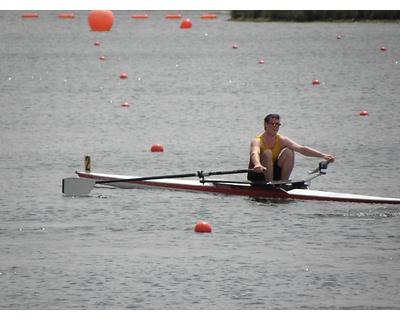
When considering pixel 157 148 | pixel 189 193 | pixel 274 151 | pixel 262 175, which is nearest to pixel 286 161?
pixel 274 151

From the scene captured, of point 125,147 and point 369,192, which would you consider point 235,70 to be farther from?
point 369,192

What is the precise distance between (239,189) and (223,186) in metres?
0.22

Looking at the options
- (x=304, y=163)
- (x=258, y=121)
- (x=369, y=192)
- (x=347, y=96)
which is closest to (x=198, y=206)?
(x=369, y=192)

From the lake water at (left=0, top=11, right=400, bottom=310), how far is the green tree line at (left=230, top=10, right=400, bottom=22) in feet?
48.8

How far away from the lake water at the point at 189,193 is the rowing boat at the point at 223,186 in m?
0.11

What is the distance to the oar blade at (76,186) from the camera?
Answer: 46.7 ft

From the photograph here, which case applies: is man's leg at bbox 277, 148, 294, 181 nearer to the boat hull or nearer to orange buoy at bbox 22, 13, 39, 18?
the boat hull

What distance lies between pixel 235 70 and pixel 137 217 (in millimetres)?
19403

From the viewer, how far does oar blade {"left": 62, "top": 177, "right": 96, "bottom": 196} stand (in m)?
14.2

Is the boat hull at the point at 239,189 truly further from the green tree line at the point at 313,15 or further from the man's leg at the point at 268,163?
the green tree line at the point at 313,15

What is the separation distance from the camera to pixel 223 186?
46.6 feet

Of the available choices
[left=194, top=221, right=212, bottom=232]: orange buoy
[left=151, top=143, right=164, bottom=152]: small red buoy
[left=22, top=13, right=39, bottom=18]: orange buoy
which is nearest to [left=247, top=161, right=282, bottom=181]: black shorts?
[left=194, top=221, right=212, bottom=232]: orange buoy

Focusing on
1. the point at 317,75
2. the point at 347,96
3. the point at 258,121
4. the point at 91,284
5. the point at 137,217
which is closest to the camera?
the point at 91,284

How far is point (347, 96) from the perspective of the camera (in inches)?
994
